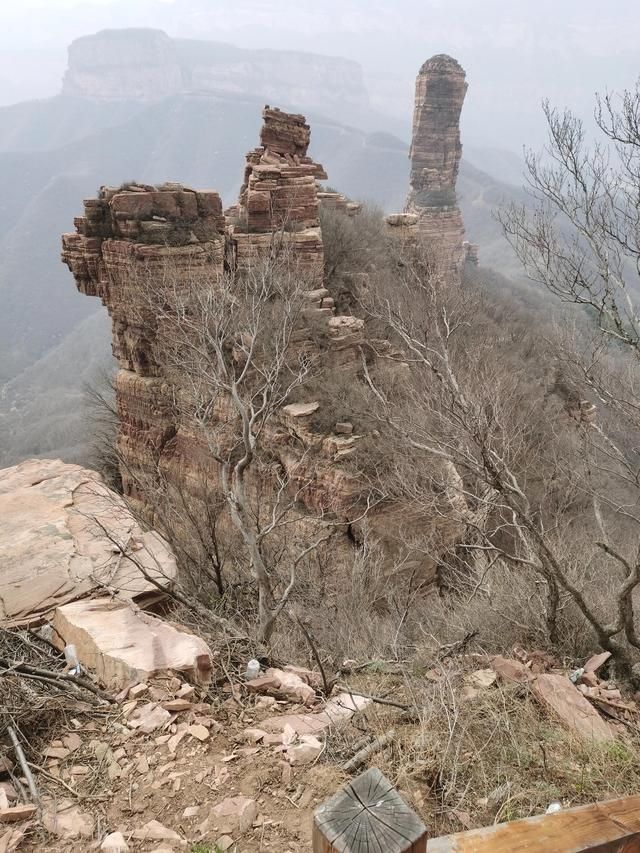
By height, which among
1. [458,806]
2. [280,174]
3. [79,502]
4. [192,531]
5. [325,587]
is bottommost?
[325,587]

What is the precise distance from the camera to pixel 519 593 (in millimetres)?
8305

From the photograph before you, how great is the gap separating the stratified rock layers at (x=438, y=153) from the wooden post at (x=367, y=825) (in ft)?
146

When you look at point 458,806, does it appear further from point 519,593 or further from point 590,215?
point 590,215

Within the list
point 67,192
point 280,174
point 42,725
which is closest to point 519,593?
point 42,725

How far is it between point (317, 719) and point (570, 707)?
2.01 metres

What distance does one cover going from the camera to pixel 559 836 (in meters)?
2.03

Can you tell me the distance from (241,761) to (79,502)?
234 inches

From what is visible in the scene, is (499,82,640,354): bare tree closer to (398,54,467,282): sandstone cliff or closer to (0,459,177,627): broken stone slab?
(0,459,177,627): broken stone slab

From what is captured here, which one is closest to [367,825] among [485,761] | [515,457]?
[485,761]

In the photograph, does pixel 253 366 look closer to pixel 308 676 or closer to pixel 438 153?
pixel 308 676

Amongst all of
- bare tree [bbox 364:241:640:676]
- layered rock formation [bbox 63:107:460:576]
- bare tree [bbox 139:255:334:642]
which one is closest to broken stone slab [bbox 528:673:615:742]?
bare tree [bbox 364:241:640:676]

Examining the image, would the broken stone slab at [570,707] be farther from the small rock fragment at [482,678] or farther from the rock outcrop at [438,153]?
the rock outcrop at [438,153]

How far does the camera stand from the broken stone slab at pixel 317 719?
4.04 metres

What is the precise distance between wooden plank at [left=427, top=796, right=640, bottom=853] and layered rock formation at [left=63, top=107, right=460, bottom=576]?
1008cm
